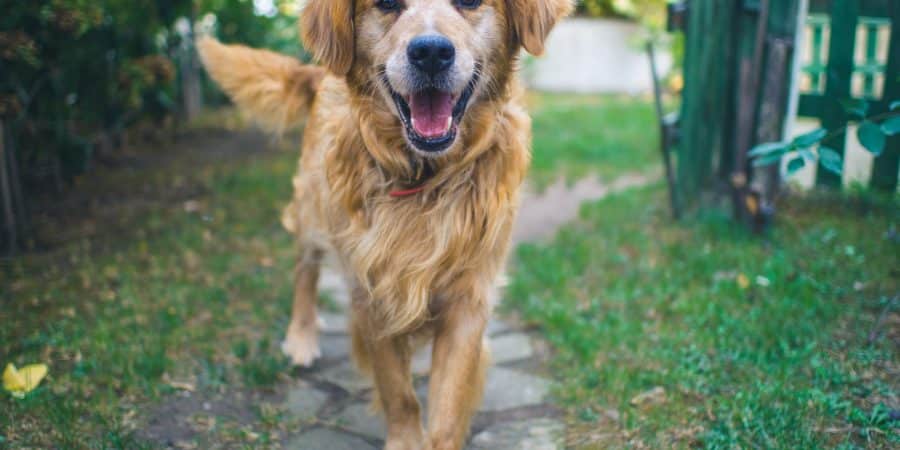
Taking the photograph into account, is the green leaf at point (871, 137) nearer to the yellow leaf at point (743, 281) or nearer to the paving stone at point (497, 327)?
the yellow leaf at point (743, 281)

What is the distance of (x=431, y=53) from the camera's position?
92.3 inches

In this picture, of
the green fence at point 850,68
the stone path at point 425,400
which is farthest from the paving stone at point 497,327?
the green fence at point 850,68

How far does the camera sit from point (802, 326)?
3.15m

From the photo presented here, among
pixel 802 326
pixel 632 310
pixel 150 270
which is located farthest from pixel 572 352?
pixel 150 270

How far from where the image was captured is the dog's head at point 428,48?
7.86 feet

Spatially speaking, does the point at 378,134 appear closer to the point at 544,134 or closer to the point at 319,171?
the point at 319,171

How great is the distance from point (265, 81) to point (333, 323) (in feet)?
4.07

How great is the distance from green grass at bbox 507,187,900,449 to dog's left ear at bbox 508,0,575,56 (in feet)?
4.35

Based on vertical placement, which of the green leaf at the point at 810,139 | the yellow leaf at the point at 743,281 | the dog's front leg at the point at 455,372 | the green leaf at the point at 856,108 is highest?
the green leaf at the point at 856,108

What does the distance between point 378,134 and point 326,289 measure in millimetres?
1930

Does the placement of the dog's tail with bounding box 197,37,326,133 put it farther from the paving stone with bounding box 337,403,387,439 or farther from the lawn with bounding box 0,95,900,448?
the paving stone with bounding box 337,403,387,439

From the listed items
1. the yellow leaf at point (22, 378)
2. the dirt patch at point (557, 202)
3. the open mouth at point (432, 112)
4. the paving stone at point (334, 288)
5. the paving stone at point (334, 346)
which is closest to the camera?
the open mouth at point (432, 112)

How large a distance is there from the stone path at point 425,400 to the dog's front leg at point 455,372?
0.95ft

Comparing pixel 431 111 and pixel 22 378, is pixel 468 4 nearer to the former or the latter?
pixel 431 111
